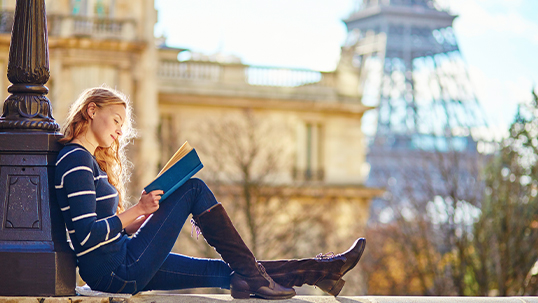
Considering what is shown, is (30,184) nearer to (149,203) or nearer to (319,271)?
(149,203)

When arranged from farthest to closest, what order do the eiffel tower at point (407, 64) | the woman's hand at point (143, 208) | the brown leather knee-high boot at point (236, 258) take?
the eiffel tower at point (407, 64) → the brown leather knee-high boot at point (236, 258) → the woman's hand at point (143, 208)

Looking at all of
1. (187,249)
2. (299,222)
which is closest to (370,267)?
(299,222)

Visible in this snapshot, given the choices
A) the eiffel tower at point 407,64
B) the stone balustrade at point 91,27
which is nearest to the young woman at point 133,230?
the stone balustrade at point 91,27

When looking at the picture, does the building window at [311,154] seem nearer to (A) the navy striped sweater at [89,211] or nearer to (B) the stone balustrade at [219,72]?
(B) the stone balustrade at [219,72]

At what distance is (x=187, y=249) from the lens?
20.0m

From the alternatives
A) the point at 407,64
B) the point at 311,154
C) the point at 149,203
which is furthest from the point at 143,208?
the point at 407,64

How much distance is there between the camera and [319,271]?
15.1 feet

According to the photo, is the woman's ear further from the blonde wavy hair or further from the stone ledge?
the stone ledge

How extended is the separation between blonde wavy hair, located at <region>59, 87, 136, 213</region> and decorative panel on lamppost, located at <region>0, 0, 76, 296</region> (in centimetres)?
11

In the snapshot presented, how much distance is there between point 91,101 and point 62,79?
18.4 metres

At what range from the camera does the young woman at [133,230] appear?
13.3 ft

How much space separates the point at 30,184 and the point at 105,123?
0.55 m

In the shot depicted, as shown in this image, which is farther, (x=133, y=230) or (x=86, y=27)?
(x=86, y=27)

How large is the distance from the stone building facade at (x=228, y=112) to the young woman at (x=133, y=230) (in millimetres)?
13304
